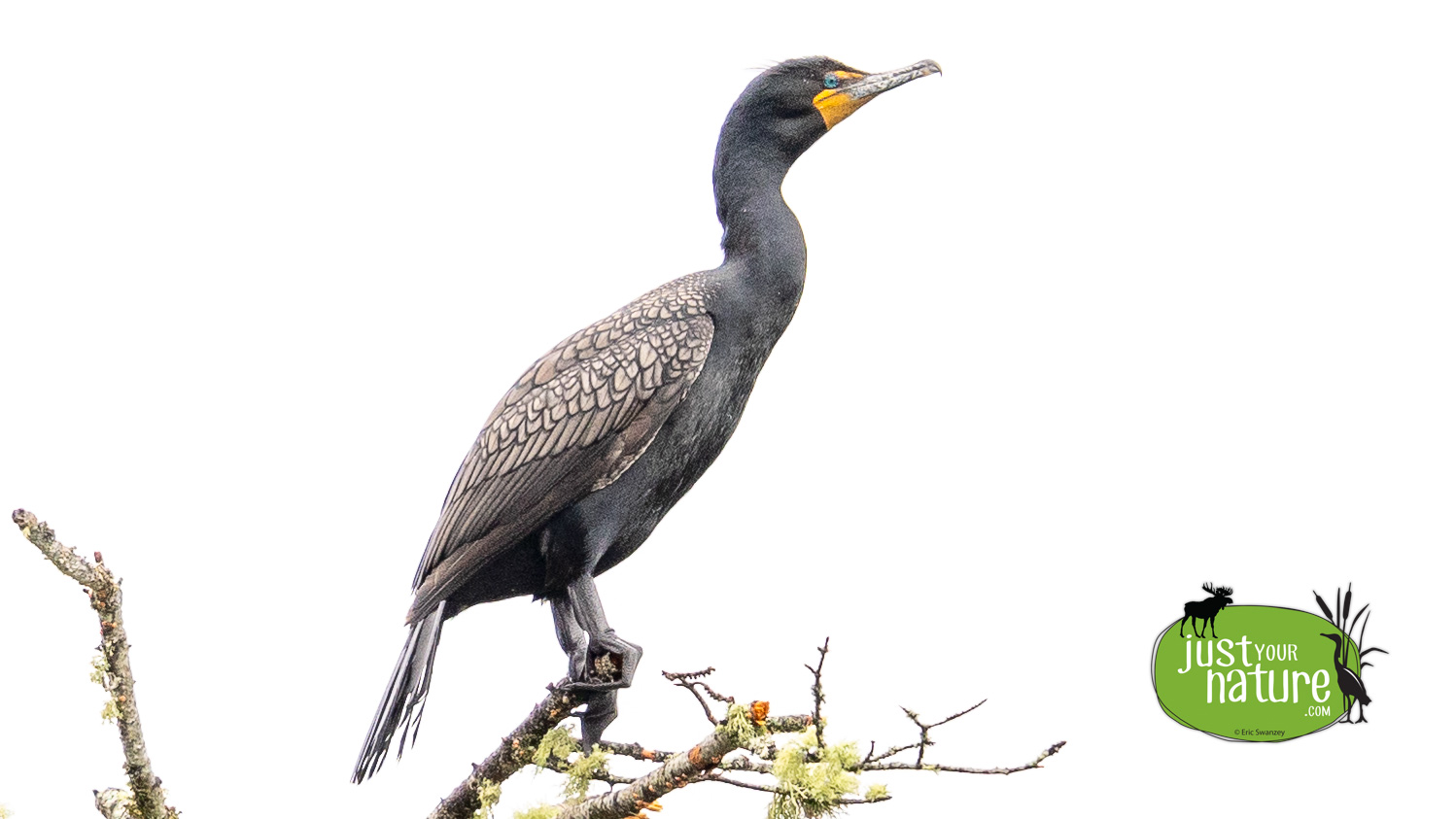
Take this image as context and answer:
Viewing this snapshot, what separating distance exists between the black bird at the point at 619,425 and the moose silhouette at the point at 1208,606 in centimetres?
151

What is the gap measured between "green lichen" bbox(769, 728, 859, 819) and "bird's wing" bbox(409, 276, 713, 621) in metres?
0.94

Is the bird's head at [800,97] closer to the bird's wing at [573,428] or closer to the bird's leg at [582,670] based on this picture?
the bird's wing at [573,428]

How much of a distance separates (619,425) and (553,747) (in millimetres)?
907

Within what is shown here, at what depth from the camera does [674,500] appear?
12.9ft

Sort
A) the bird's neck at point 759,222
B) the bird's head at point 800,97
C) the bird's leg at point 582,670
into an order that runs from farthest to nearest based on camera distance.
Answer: the bird's head at point 800,97, the bird's neck at point 759,222, the bird's leg at point 582,670

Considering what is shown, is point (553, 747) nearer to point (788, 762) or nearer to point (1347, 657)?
point (788, 762)

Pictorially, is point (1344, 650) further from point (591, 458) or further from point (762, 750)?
point (591, 458)

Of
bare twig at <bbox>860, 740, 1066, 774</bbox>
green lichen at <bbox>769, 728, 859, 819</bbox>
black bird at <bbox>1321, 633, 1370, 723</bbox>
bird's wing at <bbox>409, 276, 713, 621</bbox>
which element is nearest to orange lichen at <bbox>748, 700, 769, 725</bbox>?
green lichen at <bbox>769, 728, 859, 819</bbox>

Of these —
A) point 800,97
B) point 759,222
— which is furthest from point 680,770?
point 800,97

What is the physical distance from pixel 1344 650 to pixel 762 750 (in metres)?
2.02

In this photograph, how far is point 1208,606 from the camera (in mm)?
4047

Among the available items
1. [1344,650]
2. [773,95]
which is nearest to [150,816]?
[773,95]

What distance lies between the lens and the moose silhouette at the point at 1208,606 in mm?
4047

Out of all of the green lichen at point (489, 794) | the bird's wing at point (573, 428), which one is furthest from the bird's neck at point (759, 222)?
the green lichen at point (489, 794)
